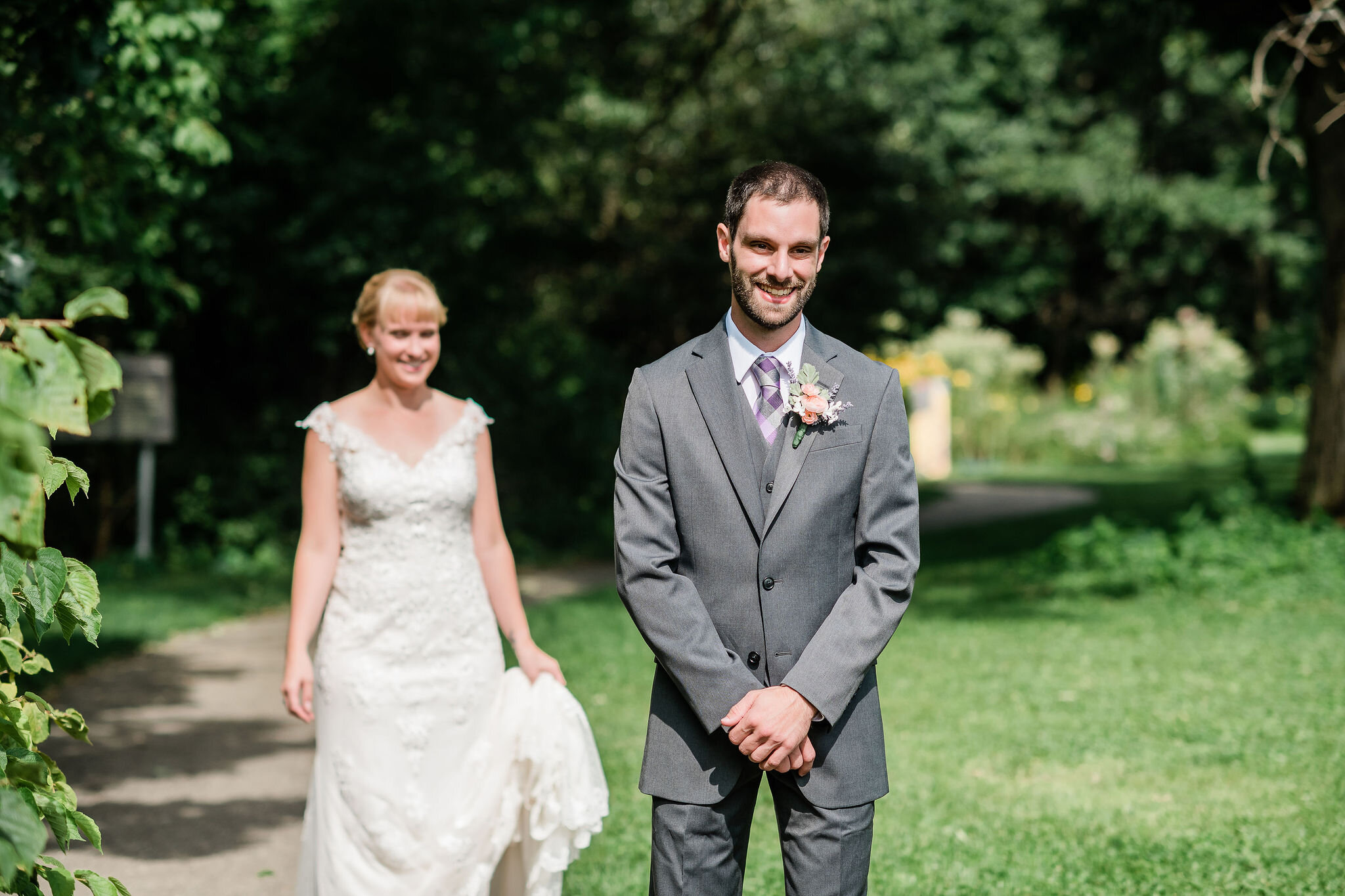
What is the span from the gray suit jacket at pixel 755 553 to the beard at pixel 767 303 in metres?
0.16

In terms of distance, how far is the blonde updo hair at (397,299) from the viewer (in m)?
4.14

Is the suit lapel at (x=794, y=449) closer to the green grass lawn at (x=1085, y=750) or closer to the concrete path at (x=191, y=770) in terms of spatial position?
the green grass lawn at (x=1085, y=750)

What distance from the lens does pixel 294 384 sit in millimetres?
16375

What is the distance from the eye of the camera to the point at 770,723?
2.75 meters

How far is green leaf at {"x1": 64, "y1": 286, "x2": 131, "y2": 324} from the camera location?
1983 mm

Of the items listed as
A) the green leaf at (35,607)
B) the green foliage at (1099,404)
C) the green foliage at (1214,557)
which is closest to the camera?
the green leaf at (35,607)

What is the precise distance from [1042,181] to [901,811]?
93.8 feet

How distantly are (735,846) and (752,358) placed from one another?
3.61 feet

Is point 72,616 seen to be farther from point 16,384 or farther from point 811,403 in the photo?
point 811,403

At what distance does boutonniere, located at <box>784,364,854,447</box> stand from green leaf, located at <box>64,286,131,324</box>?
1405 mm

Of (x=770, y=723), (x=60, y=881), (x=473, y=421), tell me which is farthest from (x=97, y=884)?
(x=473, y=421)

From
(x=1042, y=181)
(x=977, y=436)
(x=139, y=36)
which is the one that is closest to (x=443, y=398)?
(x=139, y=36)

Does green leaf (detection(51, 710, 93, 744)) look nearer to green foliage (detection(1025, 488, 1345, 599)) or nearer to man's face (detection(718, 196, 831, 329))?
man's face (detection(718, 196, 831, 329))

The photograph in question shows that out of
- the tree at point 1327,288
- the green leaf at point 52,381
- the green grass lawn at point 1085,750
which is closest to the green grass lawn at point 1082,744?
the green grass lawn at point 1085,750
